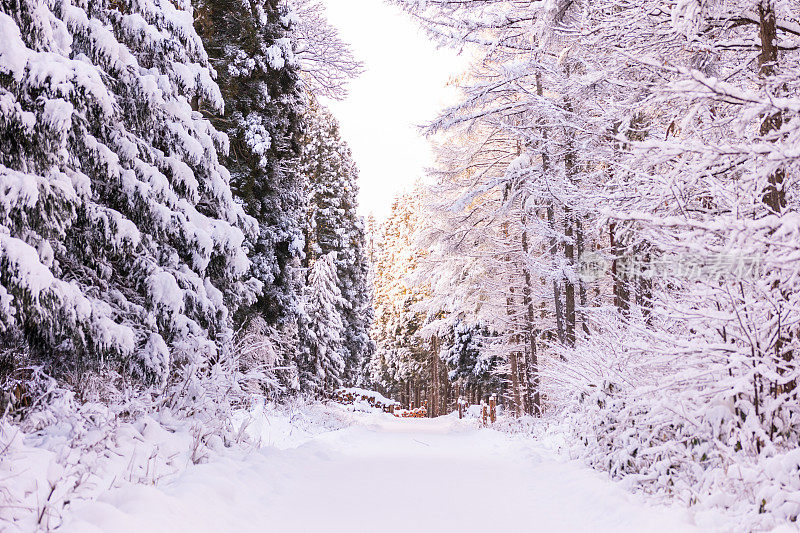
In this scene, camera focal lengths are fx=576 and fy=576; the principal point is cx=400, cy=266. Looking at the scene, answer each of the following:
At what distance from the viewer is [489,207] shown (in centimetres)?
2027

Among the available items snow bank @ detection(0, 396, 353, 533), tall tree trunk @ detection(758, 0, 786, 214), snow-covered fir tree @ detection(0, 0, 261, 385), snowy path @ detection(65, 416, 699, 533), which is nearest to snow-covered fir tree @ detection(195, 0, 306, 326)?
snow-covered fir tree @ detection(0, 0, 261, 385)

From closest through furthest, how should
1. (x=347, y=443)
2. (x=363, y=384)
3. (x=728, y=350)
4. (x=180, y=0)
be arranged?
(x=728, y=350)
(x=180, y=0)
(x=347, y=443)
(x=363, y=384)

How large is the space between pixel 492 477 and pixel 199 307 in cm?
468

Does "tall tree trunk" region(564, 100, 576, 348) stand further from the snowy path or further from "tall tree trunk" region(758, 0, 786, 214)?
"tall tree trunk" region(758, 0, 786, 214)

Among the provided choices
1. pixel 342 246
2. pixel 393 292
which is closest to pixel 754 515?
pixel 342 246

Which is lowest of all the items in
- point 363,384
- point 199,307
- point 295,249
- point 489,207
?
point 363,384

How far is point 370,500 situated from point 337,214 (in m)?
26.4

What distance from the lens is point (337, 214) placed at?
105 ft

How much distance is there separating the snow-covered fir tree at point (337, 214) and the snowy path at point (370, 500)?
20.6m

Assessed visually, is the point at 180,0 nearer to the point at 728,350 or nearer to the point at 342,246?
the point at 728,350

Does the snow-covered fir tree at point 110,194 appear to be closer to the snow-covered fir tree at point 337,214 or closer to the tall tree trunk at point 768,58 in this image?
the tall tree trunk at point 768,58

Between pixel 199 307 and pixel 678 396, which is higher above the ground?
pixel 199 307

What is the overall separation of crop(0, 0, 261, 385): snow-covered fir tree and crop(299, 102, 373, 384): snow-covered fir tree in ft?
64.5

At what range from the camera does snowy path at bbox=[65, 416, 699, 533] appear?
4117 millimetres
